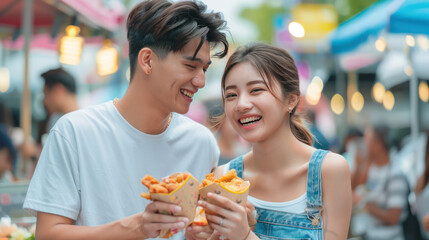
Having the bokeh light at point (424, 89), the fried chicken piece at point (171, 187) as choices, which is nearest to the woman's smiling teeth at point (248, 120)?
the fried chicken piece at point (171, 187)

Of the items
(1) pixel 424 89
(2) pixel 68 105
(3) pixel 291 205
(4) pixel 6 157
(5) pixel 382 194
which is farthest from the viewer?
(1) pixel 424 89

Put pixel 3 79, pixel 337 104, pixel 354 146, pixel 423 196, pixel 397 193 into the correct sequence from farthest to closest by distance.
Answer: pixel 337 104
pixel 3 79
pixel 354 146
pixel 397 193
pixel 423 196

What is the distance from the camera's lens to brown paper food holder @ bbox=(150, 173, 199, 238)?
202cm

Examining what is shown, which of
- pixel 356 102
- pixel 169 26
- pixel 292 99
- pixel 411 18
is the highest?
pixel 356 102

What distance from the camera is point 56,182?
8.11 feet

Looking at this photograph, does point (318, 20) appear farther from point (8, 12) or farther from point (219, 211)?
point (219, 211)

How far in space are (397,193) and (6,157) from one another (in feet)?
16.3

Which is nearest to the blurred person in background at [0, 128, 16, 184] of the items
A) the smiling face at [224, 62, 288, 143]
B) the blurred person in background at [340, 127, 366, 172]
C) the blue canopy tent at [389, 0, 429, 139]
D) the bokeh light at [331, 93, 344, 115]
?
the smiling face at [224, 62, 288, 143]

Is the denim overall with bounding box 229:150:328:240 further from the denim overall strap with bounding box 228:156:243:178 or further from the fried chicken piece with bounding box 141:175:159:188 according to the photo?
the fried chicken piece with bounding box 141:175:159:188

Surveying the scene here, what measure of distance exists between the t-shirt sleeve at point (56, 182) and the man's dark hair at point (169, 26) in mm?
650

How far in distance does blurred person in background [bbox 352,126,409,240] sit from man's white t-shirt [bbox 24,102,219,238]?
3.99 meters

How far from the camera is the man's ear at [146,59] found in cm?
272

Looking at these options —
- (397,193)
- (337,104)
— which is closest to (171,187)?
(397,193)

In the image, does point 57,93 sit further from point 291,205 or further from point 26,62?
point 291,205
